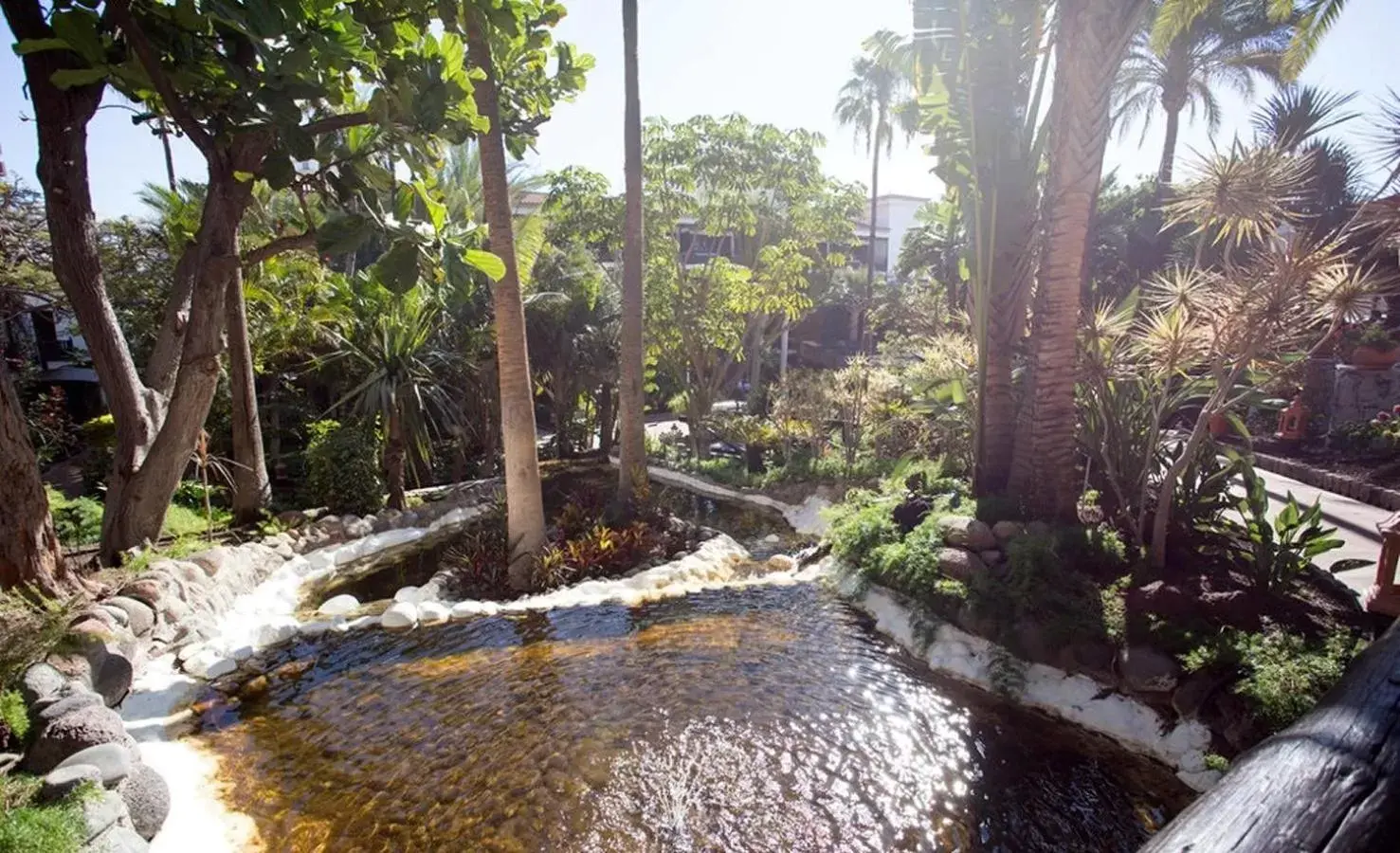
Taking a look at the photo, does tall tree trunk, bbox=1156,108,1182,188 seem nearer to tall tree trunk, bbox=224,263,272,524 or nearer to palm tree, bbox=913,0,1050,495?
palm tree, bbox=913,0,1050,495

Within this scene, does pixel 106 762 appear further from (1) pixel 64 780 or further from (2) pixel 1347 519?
(2) pixel 1347 519

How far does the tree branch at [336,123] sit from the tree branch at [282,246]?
0.96 meters

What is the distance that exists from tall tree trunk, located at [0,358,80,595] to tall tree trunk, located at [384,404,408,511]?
5.03 metres

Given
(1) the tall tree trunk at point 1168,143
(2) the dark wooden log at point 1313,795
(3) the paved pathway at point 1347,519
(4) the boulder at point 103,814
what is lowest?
(4) the boulder at point 103,814

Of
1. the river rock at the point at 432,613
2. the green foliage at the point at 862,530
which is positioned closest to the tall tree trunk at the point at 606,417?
the green foliage at the point at 862,530

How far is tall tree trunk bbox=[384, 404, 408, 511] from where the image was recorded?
10.5 metres

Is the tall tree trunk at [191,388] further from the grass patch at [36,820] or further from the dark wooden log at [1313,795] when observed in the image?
the dark wooden log at [1313,795]

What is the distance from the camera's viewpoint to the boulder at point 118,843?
3.11m

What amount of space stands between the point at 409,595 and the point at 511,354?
297 centimetres

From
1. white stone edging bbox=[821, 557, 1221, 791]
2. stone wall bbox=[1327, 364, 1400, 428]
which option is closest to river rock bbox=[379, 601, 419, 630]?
white stone edging bbox=[821, 557, 1221, 791]

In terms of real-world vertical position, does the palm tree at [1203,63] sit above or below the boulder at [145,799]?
above

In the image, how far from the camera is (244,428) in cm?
887

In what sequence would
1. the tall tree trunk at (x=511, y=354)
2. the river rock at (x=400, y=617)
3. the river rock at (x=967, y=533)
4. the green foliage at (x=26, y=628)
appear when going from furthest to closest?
the tall tree trunk at (x=511, y=354) → the river rock at (x=967, y=533) → the river rock at (x=400, y=617) → the green foliage at (x=26, y=628)

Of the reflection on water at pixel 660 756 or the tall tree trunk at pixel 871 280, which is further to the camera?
the tall tree trunk at pixel 871 280
